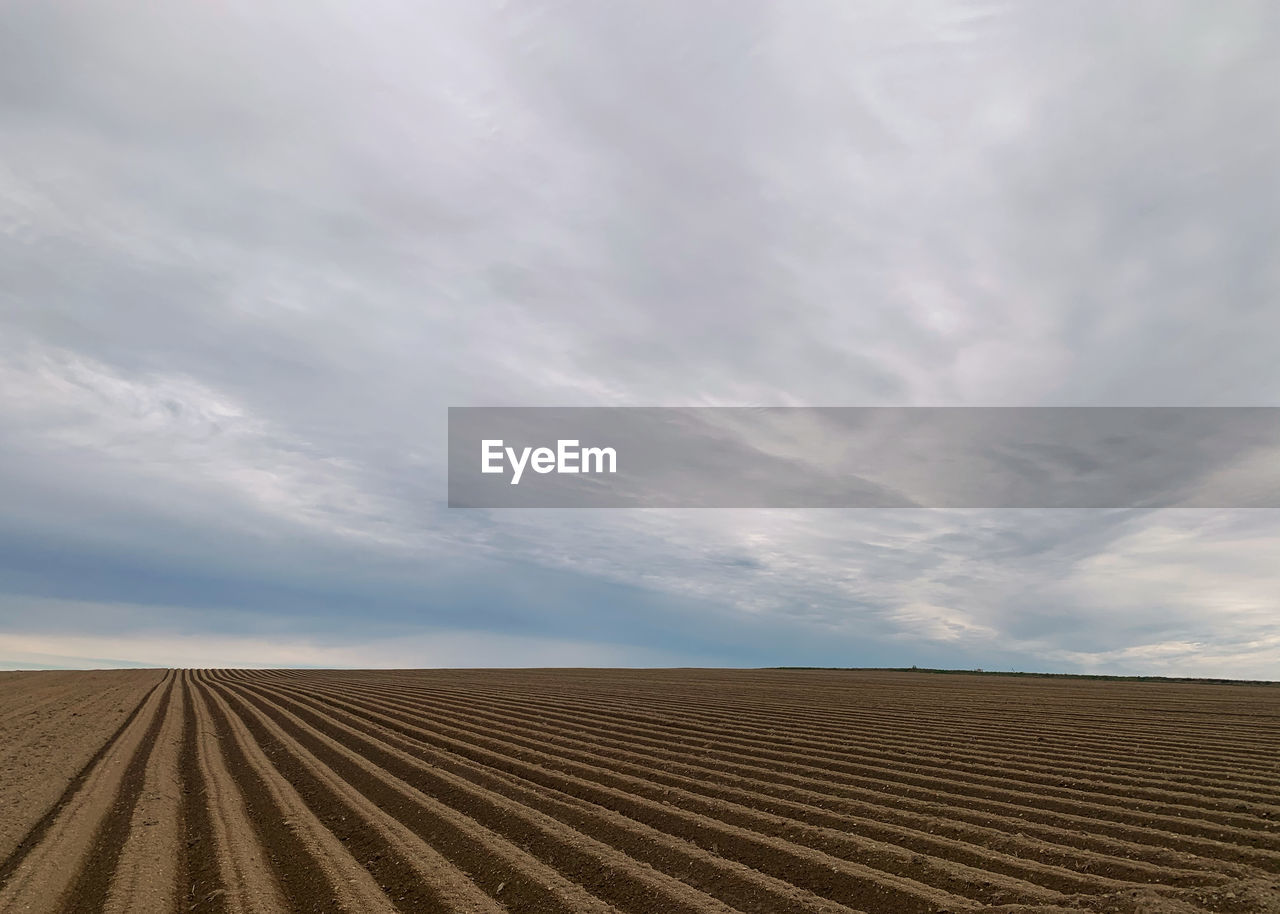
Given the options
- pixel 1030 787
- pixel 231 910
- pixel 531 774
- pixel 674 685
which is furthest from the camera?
pixel 674 685

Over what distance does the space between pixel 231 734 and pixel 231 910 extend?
474 inches

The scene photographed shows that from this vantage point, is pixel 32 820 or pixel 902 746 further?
pixel 902 746

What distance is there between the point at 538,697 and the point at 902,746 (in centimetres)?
1510

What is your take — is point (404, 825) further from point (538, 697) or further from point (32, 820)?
point (538, 697)

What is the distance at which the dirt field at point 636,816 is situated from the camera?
6.45 meters

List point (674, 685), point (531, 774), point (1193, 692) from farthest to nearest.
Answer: point (674, 685) < point (1193, 692) < point (531, 774)

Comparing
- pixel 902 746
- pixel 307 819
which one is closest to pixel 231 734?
pixel 307 819

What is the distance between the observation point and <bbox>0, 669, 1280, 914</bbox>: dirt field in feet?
21.1

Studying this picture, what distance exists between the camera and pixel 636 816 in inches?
352

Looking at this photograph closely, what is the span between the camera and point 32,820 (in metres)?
8.98

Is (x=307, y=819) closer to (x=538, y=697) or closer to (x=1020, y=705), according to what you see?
(x=538, y=697)

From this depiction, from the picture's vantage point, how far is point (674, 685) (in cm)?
3525

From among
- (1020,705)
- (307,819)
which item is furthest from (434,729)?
(1020,705)

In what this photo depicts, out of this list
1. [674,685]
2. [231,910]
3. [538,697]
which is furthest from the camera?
[674,685]
